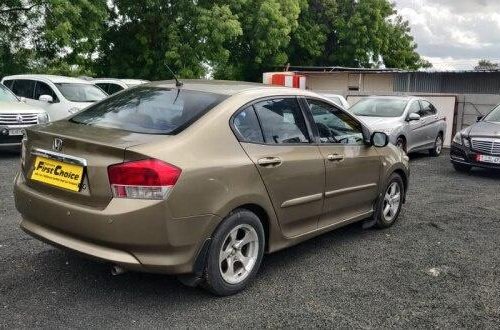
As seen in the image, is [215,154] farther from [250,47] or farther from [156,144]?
[250,47]

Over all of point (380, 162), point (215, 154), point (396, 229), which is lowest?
point (396, 229)

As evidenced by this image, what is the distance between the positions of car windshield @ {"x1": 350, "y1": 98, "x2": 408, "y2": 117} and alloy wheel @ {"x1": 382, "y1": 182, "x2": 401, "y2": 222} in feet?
20.2

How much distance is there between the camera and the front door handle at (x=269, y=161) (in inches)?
155

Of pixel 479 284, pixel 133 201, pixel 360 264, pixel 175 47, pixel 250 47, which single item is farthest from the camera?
pixel 250 47

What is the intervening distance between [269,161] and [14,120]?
24.6 feet

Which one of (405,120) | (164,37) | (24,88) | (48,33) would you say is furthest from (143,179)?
(164,37)

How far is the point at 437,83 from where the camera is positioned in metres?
29.3

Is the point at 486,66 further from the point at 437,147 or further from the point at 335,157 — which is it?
the point at 335,157

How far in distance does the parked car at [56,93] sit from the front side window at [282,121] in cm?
835

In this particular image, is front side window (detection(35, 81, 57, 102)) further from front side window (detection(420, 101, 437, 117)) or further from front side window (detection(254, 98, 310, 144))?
front side window (detection(254, 98, 310, 144))

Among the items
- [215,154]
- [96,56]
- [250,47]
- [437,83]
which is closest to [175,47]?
[96,56]

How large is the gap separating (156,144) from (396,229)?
348 centimetres

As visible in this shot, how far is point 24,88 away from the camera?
1255 cm

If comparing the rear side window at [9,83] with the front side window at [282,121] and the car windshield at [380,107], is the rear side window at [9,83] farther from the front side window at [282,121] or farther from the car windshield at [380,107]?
the front side window at [282,121]
